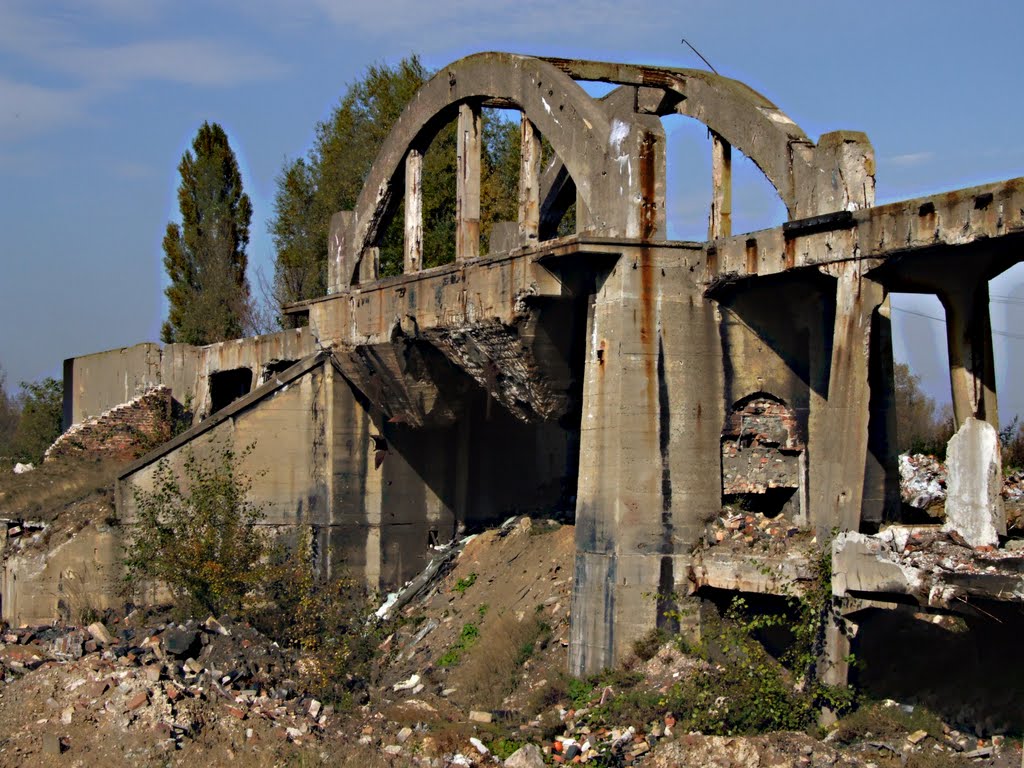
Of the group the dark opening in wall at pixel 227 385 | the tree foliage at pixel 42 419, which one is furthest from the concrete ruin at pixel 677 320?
the tree foliage at pixel 42 419

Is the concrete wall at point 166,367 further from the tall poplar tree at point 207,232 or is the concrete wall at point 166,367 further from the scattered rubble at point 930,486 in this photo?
the scattered rubble at point 930,486

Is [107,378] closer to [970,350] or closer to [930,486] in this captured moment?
[930,486]

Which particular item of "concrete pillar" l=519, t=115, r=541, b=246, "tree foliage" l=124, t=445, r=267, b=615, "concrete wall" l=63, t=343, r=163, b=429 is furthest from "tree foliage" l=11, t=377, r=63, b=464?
"concrete pillar" l=519, t=115, r=541, b=246

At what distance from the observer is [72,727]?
1363 cm

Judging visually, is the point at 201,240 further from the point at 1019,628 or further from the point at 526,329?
the point at 1019,628

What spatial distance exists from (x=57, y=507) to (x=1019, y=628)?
51.1ft

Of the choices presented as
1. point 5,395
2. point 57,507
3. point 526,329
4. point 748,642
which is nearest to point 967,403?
point 748,642

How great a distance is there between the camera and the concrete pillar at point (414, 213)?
1980 cm

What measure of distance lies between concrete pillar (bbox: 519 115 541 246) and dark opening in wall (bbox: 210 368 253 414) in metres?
11.4

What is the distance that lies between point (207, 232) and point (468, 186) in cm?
2225

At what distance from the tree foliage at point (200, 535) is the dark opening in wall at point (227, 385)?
19.6ft

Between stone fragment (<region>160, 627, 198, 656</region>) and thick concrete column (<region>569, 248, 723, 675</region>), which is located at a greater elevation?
thick concrete column (<region>569, 248, 723, 675</region>)

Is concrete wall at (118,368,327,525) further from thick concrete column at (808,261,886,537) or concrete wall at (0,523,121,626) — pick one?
thick concrete column at (808,261,886,537)

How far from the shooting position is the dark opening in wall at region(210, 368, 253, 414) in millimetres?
28016
